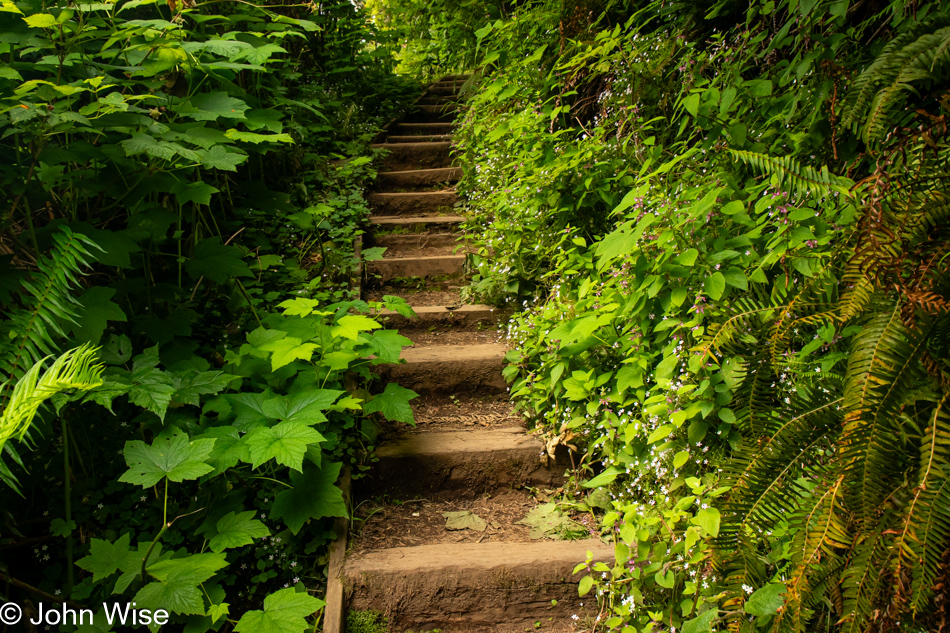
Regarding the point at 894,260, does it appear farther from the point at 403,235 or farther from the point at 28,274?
the point at 403,235

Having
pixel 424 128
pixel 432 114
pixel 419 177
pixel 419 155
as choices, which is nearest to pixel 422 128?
pixel 424 128

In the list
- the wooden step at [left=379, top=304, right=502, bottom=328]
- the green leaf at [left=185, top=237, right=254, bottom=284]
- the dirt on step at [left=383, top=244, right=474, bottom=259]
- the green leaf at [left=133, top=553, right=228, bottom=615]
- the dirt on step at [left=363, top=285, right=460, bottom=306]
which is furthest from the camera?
the dirt on step at [left=383, top=244, right=474, bottom=259]

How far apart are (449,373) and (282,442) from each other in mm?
1322

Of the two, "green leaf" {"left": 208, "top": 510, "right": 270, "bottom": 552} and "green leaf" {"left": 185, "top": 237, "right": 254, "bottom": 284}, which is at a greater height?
"green leaf" {"left": 185, "top": 237, "right": 254, "bottom": 284}

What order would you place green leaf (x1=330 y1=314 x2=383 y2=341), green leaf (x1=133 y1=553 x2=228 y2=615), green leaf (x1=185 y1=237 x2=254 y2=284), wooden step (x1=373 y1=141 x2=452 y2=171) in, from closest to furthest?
green leaf (x1=133 y1=553 x2=228 y2=615) < green leaf (x1=330 y1=314 x2=383 y2=341) < green leaf (x1=185 y1=237 x2=254 y2=284) < wooden step (x1=373 y1=141 x2=452 y2=171)

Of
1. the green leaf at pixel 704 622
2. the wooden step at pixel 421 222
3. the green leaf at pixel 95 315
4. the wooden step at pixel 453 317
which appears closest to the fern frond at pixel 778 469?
the green leaf at pixel 704 622

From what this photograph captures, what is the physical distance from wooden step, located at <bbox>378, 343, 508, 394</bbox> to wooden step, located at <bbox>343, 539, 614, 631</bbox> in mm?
1070

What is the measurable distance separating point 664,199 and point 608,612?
160 cm

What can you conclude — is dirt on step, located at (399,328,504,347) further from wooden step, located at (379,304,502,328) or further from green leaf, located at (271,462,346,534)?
green leaf, located at (271,462,346,534)

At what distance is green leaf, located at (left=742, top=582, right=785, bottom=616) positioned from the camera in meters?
1.28

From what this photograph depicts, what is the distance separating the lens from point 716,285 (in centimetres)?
176

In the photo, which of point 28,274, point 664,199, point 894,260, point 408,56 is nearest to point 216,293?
point 28,274

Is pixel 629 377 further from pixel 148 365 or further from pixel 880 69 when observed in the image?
pixel 148 365

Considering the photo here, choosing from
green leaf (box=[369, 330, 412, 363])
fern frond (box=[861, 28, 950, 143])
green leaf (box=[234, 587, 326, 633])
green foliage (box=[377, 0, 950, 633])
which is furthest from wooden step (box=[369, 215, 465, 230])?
fern frond (box=[861, 28, 950, 143])
